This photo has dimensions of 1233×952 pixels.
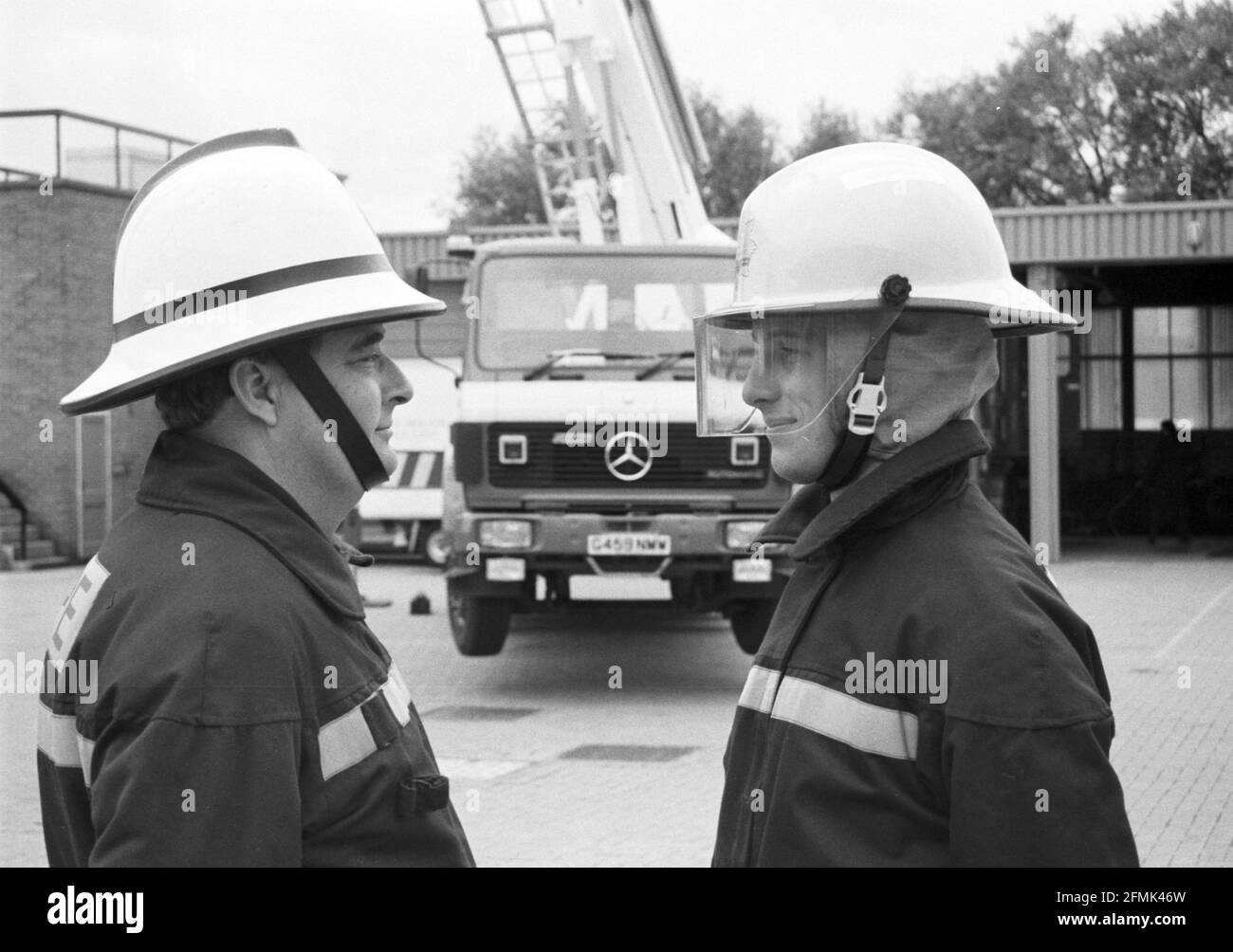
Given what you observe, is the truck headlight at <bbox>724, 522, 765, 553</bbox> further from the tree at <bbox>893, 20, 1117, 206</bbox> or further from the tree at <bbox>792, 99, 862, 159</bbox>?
the tree at <bbox>792, 99, 862, 159</bbox>

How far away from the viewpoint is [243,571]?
181cm

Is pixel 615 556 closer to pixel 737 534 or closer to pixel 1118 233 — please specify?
pixel 737 534

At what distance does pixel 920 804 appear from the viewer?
187 centimetres

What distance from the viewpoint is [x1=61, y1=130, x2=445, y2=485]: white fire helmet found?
199 centimetres

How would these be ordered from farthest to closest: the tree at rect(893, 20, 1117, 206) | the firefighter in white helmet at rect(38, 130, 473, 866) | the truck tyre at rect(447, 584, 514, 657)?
the tree at rect(893, 20, 1117, 206) < the truck tyre at rect(447, 584, 514, 657) < the firefighter in white helmet at rect(38, 130, 473, 866)

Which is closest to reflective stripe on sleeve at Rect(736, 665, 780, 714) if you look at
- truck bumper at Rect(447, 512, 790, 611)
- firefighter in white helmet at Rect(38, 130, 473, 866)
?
firefighter in white helmet at Rect(38, 130, 473, 866)

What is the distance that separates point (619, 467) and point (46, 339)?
14179mm

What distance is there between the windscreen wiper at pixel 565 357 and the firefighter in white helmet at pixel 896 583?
7417 mm

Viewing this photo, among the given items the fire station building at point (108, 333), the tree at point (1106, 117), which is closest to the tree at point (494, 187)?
the tree at point (1106, 117)

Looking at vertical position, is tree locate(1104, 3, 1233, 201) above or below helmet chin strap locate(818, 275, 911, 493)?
above

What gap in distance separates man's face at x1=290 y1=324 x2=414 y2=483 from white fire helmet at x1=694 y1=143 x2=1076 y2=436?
52cm

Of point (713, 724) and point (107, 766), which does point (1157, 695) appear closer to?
point (713, 724)
